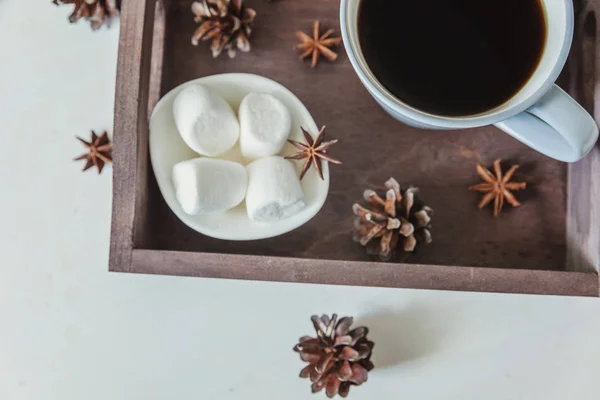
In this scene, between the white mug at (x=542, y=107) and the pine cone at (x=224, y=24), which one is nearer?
the white mug at (x=542, y=107)

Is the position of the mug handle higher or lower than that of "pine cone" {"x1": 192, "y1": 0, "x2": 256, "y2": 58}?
lower

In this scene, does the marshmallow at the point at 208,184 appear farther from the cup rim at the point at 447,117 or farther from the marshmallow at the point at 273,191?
the cup rim at the point at 447,117

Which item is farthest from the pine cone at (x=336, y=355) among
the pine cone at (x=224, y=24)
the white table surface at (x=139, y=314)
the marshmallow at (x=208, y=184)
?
the pine cone at (x=224, y=24)

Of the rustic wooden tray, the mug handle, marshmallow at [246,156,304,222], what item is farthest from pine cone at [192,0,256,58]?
the mug handle

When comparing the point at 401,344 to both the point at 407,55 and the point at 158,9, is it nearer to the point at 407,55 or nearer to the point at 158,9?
the point at 407,55

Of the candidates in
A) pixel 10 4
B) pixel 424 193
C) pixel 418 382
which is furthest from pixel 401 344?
pixel 10 4

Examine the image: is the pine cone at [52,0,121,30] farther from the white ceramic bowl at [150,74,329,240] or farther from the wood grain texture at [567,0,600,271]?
the wood grain texture at [567,0,600,271]

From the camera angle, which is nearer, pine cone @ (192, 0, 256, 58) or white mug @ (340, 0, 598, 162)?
white mug @ (340, 0, 598, 162)
